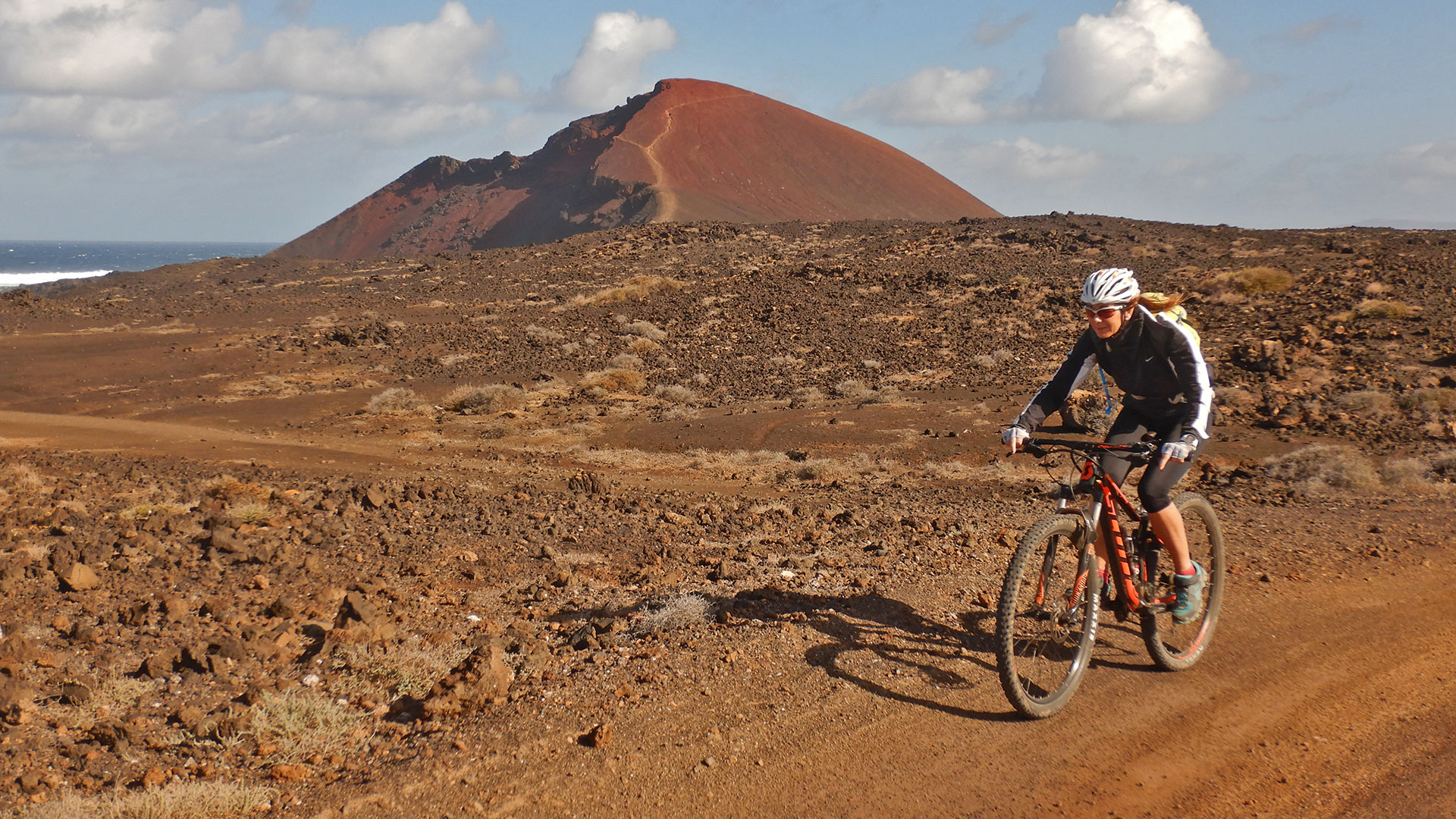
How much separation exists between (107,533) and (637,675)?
5188mm

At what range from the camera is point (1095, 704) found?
4285mm

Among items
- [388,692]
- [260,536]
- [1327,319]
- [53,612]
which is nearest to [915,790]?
[388,692]

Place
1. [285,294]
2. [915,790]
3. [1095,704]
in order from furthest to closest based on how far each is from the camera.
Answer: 1. [285,294]
2. [1095,704]
3. [915,790]

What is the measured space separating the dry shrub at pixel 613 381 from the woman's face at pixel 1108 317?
15.4 meters

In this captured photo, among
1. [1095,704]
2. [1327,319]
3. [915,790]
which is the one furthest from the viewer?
[1327,319]

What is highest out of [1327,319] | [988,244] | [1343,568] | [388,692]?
[988,244]

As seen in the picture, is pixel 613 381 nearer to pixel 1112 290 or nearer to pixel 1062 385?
pixel 1062 385

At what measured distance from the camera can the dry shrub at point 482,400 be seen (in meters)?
17.9

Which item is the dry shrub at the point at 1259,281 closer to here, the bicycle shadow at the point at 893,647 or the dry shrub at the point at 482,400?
the dry shrub at the point at 482,400

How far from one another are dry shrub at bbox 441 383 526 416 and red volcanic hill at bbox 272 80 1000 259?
31907 mm

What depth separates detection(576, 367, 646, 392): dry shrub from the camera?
63.6 ft

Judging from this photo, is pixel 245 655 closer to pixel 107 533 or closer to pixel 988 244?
pixel 107 533

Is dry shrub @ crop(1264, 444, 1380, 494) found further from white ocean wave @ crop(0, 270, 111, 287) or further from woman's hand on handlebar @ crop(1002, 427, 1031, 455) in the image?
white ocean wave @ crop(0, 270, 111, 287)

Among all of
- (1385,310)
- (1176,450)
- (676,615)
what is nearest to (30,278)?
(1385,310)
